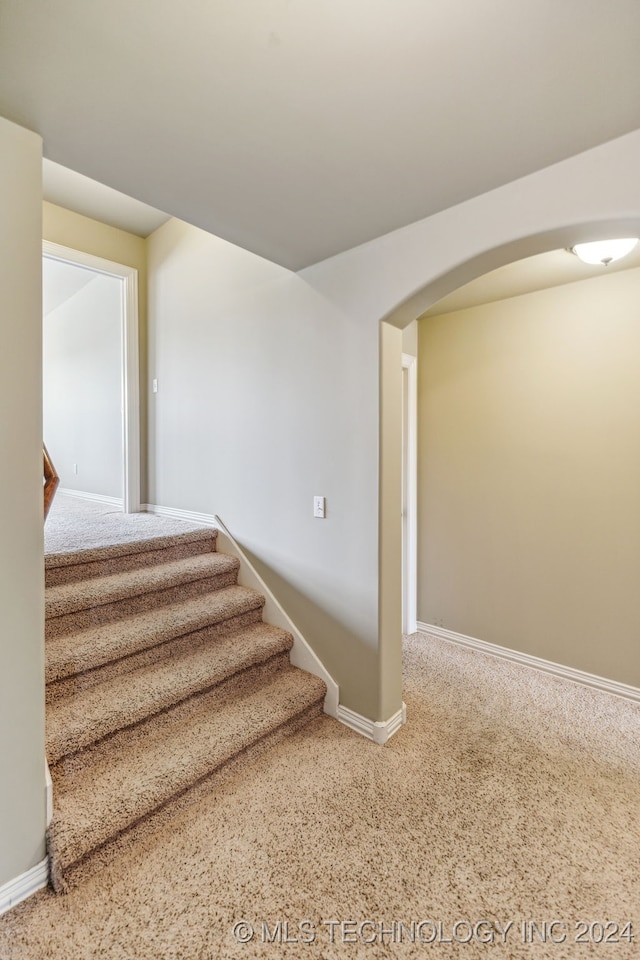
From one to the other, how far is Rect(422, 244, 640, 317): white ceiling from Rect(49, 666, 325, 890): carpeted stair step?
2.46m

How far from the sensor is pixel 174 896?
1312 millimetres

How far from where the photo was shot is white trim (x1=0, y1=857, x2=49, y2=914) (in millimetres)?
1290

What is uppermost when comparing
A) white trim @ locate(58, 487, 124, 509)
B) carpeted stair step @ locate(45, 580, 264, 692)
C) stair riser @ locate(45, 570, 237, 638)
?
white trim @ locate(58, 487, 124, 509)

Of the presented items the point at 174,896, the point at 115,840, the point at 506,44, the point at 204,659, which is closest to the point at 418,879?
the point at 174,896

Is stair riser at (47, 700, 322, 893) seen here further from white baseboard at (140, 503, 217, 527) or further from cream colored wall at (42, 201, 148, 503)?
cream colored wall at (42, 201, 148, 503)

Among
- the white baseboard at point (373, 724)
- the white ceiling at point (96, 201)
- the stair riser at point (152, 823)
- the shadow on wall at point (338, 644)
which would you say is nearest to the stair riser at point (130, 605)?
the shadow on wall at point (338, 644)

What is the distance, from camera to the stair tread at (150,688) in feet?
5.30

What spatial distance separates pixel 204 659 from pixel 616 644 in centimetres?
241

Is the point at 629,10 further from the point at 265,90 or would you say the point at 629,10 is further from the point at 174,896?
the point at 174,896

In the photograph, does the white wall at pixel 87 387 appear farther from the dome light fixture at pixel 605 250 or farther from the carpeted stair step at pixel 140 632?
the dome light fixture at pixel 605 250

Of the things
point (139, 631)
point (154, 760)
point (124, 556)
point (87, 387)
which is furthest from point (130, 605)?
point (87, 387)

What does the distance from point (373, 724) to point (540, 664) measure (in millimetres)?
1405

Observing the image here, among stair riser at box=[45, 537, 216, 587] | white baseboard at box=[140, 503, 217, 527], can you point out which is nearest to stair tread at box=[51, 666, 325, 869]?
stair riser at box=[45, 537, 216, 587]

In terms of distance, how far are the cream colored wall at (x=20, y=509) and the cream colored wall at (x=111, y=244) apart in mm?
1952
